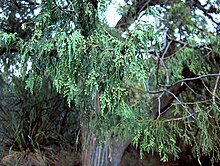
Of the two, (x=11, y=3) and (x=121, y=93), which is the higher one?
(x=11, y=3)

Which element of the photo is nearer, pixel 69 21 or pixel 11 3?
pixel 69 21

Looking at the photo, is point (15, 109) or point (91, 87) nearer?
point (91, 87)

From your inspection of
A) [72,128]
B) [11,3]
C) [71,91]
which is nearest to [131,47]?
[71,91]

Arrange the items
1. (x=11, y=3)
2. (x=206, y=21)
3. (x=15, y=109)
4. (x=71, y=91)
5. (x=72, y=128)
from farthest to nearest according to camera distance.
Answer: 1. (x=72, y=128)
2. (x=15, y=109)
3. (x=206, y=21)
4. (x=11, y=3)
5. (x=71, y=91)

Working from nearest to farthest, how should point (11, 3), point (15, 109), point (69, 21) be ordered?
point (69, 21)
point (11, 3)
point (15, 109)

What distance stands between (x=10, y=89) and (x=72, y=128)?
3.81ft

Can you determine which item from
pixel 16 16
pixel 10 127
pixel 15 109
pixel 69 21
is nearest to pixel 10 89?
pixel 15 109

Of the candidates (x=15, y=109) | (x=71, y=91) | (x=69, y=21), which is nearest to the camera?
(x=71, y=91)

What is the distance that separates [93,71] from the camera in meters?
1.72

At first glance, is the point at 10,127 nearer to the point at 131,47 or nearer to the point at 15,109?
the point at 15,109

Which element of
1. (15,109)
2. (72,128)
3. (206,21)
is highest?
→ (206,21)

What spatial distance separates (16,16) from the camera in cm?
374

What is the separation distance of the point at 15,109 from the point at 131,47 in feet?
10.0

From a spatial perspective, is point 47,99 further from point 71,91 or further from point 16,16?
point 71,91
